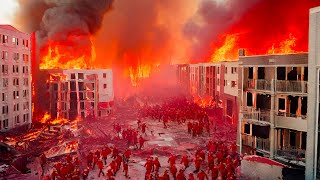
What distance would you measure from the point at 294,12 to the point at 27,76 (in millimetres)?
41249

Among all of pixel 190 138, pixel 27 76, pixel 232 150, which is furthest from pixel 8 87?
pixel 232 150

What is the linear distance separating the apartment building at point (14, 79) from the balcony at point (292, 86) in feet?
98.3

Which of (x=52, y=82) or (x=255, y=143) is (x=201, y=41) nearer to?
(x=52, y=82)

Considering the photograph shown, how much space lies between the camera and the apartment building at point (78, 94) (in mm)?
45281

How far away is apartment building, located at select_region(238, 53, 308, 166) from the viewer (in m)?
20.3

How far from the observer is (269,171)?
62.9 feet

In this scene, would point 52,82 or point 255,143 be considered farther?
point 52,82

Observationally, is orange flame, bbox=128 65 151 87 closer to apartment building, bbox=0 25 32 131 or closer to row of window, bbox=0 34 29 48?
apartment building, bbox=0 25 32 131

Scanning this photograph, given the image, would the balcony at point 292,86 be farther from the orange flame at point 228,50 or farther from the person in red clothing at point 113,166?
→ the orange flame at point 228,50

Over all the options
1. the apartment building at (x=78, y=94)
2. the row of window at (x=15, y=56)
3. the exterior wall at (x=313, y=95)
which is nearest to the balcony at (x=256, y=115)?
the exterior wall at (x=313, y=95)

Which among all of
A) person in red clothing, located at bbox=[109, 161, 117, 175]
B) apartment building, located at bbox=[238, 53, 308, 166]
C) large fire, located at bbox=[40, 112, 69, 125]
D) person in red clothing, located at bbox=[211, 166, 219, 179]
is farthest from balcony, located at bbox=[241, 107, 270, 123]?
large fire, located at bbox=[40, 112, 69, 125]

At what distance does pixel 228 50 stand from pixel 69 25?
1171 inches

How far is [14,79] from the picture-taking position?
3919 cm

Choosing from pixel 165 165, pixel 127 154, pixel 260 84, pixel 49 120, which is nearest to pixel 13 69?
pixel 49 120
